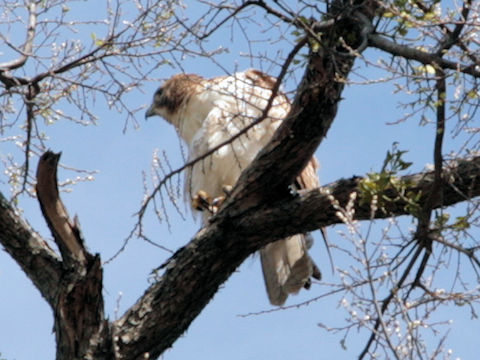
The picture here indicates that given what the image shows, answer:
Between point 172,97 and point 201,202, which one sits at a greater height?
point 172,97

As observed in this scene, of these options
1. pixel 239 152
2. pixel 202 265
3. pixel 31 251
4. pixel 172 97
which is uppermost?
pixel 172 97

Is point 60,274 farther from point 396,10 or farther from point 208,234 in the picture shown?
point 396,10

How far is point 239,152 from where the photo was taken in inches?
253

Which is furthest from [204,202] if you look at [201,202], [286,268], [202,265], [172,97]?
[202,265]

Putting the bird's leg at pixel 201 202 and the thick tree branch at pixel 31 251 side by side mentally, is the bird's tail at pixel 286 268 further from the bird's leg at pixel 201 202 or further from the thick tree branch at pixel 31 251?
the thick tree branch at pixel 31 251

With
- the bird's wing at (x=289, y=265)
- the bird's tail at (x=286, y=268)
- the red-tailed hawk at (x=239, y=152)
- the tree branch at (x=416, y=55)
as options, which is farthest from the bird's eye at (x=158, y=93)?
the tree branch at (x=416, y=55)

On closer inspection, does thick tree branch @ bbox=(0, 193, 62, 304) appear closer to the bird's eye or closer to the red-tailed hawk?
the red-tailed hawk

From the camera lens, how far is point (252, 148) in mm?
6340

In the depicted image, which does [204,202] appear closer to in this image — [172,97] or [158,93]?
[172,97]

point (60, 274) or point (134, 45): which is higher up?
point (134, 45)

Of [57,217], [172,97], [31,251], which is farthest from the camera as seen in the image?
[172,97]

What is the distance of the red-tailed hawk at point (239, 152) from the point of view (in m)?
6.01

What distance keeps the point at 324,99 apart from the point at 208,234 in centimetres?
87

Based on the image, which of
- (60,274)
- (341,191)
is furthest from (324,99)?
(60,274)
